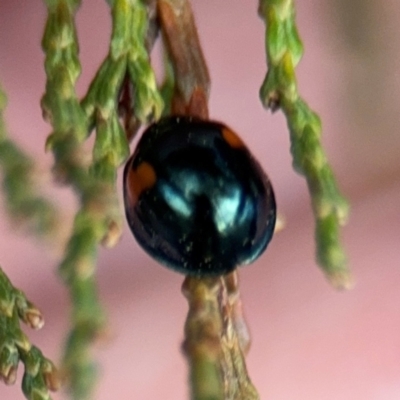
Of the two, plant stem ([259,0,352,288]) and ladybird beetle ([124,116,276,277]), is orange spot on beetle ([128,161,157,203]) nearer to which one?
ladybird beetle ([124,116,276,277])

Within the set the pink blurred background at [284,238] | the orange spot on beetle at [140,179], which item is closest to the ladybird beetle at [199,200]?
the orange spot on beetle at [140,179]

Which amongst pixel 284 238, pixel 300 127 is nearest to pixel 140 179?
pixel 300 127

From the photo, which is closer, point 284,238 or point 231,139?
point 231,139

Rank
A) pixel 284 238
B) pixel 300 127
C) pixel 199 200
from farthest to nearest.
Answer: pixel 284 238 < pixel 300 127 < pixel 199 200

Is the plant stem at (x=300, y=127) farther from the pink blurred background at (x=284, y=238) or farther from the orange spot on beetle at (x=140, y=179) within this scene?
the pink blurred background at (x=284, y=238)

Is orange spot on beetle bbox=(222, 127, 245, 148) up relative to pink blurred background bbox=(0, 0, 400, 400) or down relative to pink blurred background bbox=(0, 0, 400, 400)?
up

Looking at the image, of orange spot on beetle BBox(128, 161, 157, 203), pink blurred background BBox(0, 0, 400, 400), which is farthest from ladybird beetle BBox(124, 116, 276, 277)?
pink blurred background BBox(0, 0, 400, 400)

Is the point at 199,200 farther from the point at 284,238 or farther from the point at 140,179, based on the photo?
the point at 284,238
